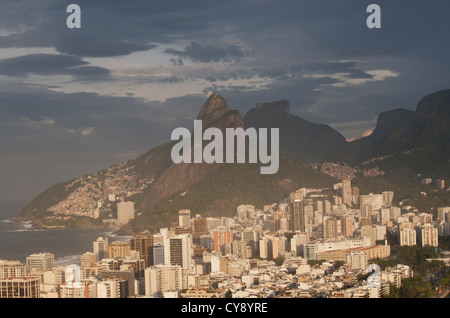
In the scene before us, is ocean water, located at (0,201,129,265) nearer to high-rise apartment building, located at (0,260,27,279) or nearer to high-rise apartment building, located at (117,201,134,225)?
high-rise apartment building, located at (117,201,134,225)

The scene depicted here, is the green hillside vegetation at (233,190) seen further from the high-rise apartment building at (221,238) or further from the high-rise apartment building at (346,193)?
the high-rise apartment building at (221,238)

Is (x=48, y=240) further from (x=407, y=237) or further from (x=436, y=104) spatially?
(x=436, y=104)

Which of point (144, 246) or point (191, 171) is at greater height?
point (191, 171)

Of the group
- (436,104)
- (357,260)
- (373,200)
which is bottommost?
(357,260)

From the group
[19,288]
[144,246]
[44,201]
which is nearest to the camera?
[19,288]

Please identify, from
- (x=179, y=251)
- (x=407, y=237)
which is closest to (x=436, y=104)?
(x=407, y=237)

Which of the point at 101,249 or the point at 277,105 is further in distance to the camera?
the point at 277,105

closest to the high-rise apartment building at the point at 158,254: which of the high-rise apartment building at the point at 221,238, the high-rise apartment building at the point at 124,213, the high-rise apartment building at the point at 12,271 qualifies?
the high-rise apartment building at the point at 12,271
